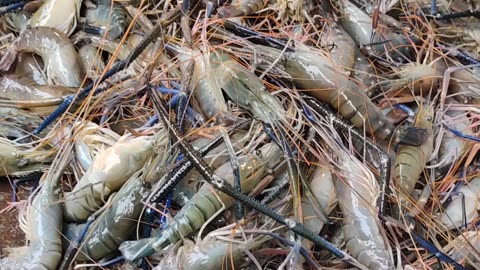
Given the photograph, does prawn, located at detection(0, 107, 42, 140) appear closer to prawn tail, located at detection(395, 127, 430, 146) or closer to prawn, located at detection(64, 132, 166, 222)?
prawn, located at detection(64, 132, 166, 222)

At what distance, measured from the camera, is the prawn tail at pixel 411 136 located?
2.45 m

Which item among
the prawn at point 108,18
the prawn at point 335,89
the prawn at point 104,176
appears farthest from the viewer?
the prawn at point 108,18

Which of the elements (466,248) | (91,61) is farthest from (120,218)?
(466,248)

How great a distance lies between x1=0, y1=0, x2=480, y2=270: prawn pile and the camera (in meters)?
2.25

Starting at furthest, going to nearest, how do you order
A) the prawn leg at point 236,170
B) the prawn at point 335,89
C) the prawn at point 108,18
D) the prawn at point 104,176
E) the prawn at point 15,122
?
the prawn at point 108,18 → the prawn at point 15,122 → the prawn at point 335,89 → the prawn at point 104,176 → the prawn leg at point 236,170

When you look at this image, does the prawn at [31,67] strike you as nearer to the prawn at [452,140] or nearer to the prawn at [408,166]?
the prawn at [408,166]

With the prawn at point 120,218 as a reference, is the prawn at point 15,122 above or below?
above

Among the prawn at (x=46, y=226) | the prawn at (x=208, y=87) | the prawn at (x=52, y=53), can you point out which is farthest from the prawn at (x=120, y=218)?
the prawn at (x=52, y=53)

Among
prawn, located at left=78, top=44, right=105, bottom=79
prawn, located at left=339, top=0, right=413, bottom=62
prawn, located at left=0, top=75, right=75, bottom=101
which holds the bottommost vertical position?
prawn, located at left=0, top=75, right=75, bottom=101

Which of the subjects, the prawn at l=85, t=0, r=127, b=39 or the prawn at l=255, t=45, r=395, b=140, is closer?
the prawn at l=255, t=45, r=395, b=140

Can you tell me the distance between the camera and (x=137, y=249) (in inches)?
86.4

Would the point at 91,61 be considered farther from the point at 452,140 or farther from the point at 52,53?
the point at 452,140

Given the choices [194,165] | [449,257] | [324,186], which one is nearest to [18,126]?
[194,165]

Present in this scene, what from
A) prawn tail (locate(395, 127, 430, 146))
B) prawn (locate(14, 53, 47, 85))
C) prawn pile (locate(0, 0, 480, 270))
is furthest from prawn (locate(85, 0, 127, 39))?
prawn tail (locate(395, 127, 430, 146))
